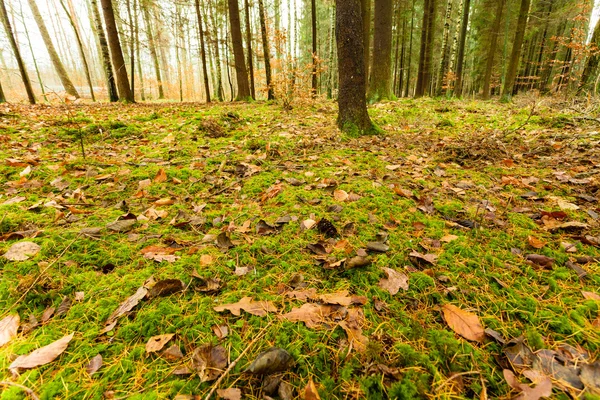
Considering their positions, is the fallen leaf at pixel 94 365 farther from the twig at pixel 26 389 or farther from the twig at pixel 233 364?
the twig at pixel 233 364

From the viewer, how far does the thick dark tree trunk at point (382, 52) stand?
8133mm

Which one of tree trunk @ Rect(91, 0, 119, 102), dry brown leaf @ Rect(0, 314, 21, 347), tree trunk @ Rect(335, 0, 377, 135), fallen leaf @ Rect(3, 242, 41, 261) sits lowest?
dry brown leaf @ Rect(0, 314, 21, 347)

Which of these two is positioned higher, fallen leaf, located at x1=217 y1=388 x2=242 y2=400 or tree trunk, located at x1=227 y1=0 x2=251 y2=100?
tree trunk, located at x1=227 y1=0 x2=251 y2=100

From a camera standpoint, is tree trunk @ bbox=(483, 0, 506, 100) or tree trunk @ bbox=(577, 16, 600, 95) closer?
tree trunk @ bbox=(577, 16, 600, 95)

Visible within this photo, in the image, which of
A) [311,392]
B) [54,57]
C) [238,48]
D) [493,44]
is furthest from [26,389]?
[54,57]

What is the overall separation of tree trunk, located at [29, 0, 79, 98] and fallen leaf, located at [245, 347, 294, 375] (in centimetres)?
1540

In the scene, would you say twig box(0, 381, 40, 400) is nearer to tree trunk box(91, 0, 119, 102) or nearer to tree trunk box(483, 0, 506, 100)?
tree trunk box(91, 0, 119, 102)

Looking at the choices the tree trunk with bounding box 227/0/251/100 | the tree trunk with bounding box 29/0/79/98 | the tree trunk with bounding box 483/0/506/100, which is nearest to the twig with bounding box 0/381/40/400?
the tree trunk with bounding box 227/0/251/100

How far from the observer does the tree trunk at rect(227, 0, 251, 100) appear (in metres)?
9.10

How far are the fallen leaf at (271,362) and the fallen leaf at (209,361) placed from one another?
127mm

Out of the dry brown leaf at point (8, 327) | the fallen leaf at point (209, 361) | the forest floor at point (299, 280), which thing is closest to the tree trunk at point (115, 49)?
the forest floor at point (299, 280)

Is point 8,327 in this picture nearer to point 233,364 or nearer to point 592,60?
point 233,364

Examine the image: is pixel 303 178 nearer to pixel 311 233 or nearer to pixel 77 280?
pixel 311 233

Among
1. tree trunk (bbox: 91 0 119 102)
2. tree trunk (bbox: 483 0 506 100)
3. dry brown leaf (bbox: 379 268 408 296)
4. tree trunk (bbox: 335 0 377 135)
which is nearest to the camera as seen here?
dry brown leaf (bbox: 379 268 408 296)
